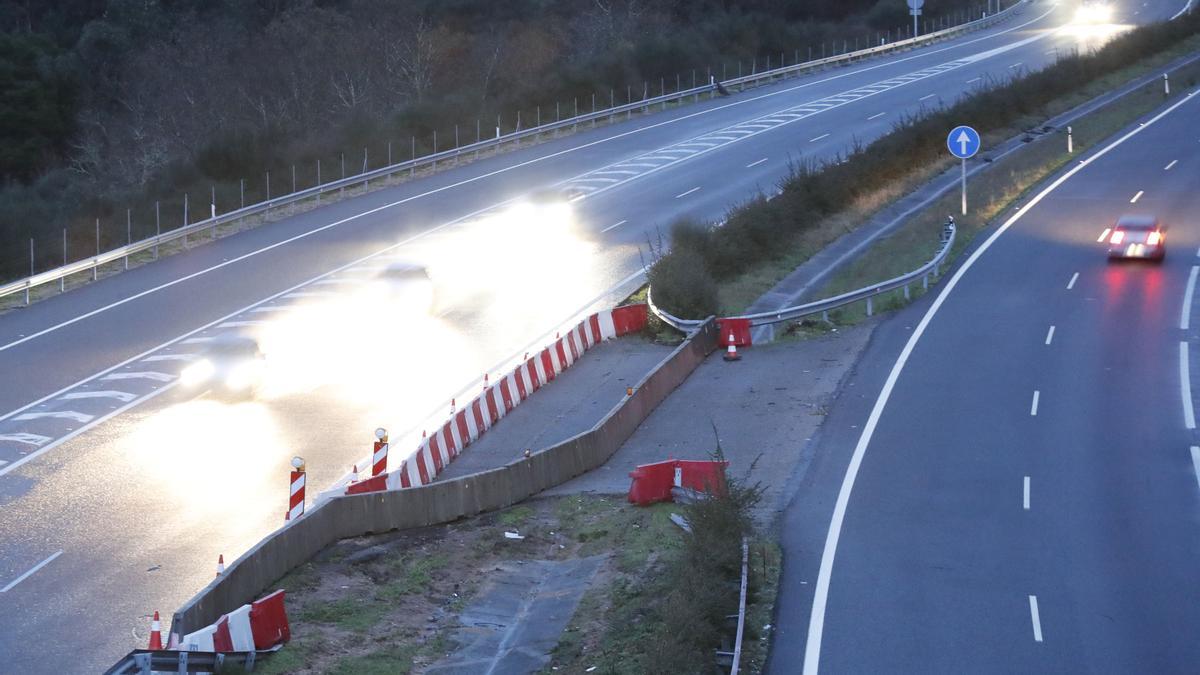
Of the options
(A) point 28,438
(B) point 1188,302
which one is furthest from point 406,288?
(B) point 1188,302

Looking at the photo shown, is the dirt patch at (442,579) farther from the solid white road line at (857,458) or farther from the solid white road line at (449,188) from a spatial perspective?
the solid white road line at (449,188)

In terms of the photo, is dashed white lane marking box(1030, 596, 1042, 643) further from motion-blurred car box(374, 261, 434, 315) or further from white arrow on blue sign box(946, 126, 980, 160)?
white arrow on blue sign box(946, 126, 980, 160)

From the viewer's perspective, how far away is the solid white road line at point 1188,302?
3191 cm

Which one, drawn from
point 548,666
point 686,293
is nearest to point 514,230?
point 686,293

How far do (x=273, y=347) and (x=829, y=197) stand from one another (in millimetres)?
21461

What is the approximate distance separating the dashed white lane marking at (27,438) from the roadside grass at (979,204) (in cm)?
1779

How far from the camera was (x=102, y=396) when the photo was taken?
2650 cm

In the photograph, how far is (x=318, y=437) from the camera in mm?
24078

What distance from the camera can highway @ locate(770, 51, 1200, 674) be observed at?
15.8 meters

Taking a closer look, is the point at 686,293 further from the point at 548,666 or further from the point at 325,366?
the point at 548,666

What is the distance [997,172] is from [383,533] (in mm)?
38114

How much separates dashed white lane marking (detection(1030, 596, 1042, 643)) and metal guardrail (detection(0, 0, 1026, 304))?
84.7 ft

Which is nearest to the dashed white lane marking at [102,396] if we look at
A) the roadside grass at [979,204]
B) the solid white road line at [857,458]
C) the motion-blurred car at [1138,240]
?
the solid white road line at [857,458]

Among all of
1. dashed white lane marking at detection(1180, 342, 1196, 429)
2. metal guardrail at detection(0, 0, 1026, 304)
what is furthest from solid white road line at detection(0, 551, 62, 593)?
dashed white lane marking at detection(1180, 342, 1196, 429)
